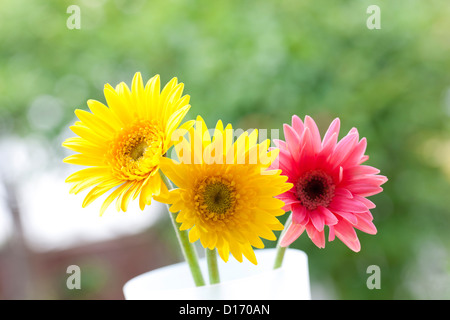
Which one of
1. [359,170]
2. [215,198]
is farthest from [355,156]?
[215,198]

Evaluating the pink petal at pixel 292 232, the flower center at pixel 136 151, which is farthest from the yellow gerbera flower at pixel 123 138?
the pink petal at pixel 292 232

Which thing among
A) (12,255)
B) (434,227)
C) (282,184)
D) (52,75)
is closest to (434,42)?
(434,227)

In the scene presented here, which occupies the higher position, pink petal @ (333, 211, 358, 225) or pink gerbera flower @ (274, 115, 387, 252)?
pink gerbera flower @ (274, 115, 387, 252)

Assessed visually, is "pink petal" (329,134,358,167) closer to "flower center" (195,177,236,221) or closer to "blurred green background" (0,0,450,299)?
"flower center" (195,177,236,221)

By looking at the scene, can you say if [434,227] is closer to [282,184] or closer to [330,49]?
[330,49]

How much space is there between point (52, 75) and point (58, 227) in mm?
472

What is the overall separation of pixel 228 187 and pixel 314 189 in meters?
0.07

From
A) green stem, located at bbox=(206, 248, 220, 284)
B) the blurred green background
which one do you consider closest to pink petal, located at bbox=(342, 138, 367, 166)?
green stem, located at bbox=(206, 248, 220, 284)

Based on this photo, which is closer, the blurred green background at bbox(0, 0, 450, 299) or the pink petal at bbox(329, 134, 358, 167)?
the pink petal at bbox(329, 134, 358, 167)

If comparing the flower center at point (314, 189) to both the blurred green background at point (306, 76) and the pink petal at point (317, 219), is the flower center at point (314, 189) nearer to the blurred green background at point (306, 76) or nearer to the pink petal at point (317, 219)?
the pink petal at point (317, 219)

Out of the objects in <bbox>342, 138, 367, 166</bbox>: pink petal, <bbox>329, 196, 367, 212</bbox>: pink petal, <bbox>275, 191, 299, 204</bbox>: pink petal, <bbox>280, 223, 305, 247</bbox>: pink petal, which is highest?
<bbox>342, 138, 367, 166</bbox>: pink petal

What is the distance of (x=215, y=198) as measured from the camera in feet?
1.14

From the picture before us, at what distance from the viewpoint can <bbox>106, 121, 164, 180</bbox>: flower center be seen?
35cm

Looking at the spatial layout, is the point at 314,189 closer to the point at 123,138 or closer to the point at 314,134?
the point at 314,134
